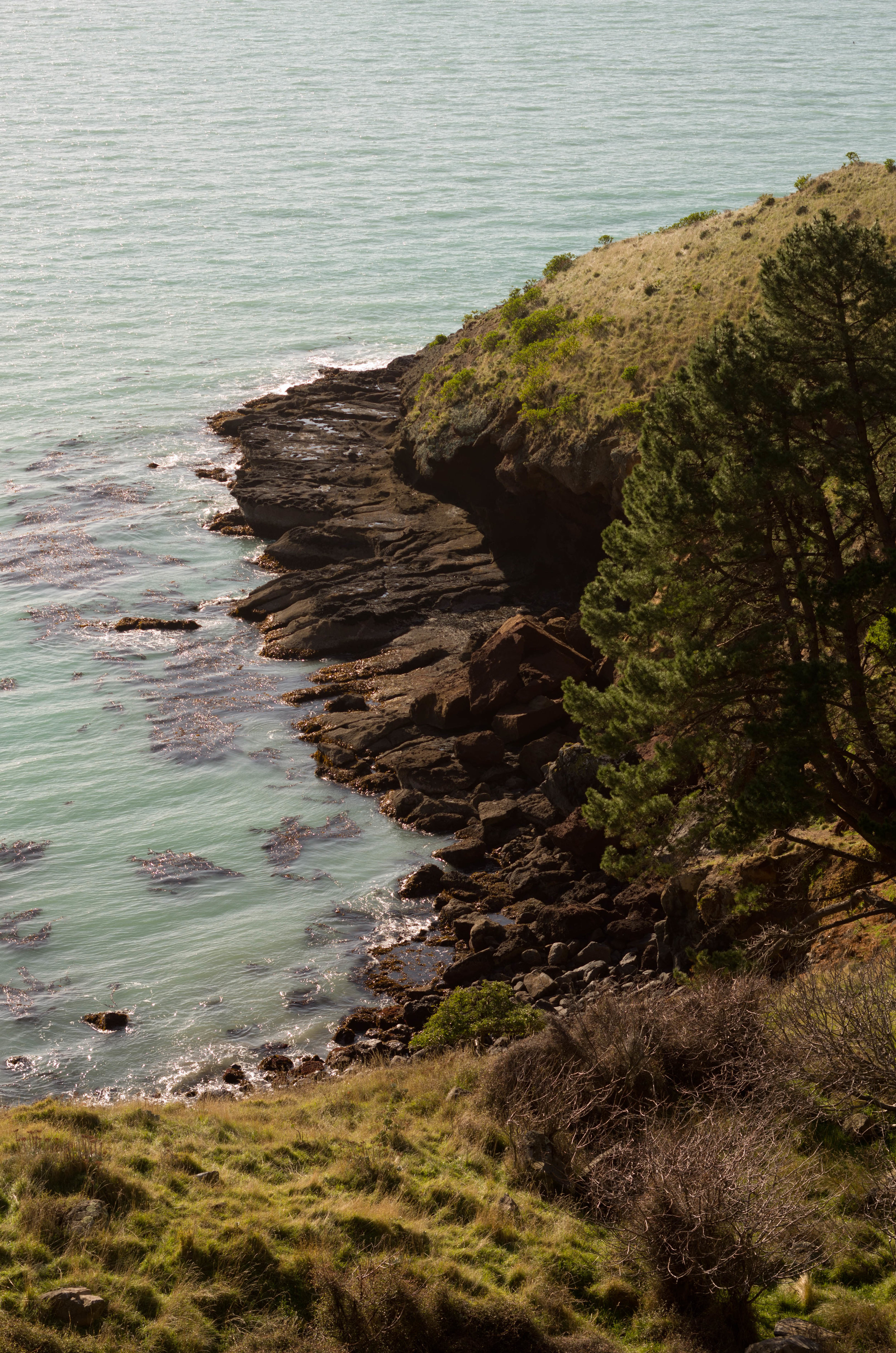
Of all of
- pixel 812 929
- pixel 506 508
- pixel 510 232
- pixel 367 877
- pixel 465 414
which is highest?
pixel 510 232

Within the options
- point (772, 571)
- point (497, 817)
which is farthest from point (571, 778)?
point (772, 571)

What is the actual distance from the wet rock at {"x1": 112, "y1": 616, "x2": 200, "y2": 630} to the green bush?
25.9 meters

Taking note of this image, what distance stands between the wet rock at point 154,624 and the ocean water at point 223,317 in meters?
0.72

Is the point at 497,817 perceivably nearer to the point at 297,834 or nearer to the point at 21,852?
the point at 297,834

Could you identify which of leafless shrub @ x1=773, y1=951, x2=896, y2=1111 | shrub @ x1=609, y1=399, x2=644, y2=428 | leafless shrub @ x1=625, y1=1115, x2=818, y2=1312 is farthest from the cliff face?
leafless shrub @ x1=625, y1=1115, x2=818, y2=1312

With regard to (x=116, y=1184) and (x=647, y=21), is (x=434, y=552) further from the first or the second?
(x=647, y=21)

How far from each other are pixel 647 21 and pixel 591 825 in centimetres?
19567

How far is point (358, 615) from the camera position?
42.8 metres

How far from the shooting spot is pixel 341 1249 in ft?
47.6

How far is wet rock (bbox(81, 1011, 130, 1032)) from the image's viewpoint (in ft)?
84.6

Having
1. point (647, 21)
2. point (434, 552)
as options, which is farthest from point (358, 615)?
point (647, 21)

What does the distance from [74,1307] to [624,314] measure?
4034 centimetres

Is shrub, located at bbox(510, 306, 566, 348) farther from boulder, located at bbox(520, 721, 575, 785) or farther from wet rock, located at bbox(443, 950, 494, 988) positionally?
wet rock, located at bbox(443, 950, 494, 988)

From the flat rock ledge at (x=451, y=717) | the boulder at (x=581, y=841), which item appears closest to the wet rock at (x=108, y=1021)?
the flat rock ledge at (x=451, y=717)
